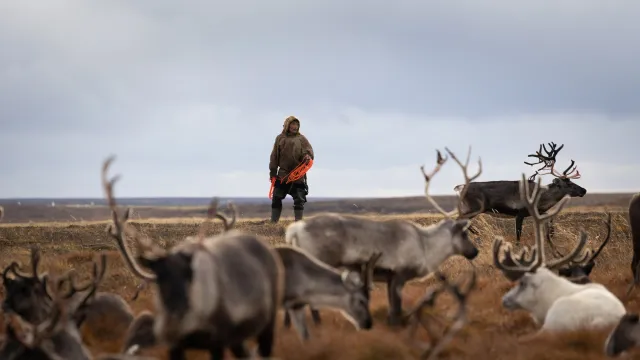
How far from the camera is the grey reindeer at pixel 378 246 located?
851 centimetres

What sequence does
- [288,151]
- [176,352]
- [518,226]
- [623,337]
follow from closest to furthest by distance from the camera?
[176,352] → [623,337] → [288,151] → [518,226]

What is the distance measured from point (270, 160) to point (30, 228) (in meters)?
7.35

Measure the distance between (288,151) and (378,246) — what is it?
24.1 ft

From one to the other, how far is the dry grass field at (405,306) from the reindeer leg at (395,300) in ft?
0.54

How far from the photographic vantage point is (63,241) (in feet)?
54.0

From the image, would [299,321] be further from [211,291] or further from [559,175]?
[559,175]

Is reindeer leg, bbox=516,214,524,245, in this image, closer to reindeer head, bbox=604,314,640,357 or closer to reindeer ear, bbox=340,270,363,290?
reindeer head, bbox=604,314,640,357

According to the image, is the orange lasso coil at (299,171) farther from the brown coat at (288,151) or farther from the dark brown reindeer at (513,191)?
the dark brown reindeer at (513,191)

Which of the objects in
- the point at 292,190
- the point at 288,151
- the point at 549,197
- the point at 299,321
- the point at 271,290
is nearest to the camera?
the point at 271,290

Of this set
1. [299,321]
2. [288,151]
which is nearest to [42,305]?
[299,321]

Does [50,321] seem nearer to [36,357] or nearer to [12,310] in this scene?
[36,357]

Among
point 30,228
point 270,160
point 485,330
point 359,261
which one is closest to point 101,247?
point 270,160

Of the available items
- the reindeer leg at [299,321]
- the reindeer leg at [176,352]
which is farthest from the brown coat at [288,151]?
the reindeer leg at [176,352]

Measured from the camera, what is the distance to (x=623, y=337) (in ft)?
23.6
